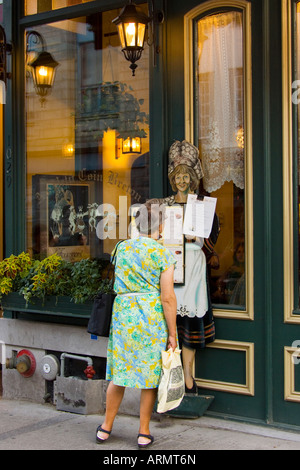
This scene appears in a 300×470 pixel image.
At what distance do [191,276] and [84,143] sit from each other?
2.13 meters

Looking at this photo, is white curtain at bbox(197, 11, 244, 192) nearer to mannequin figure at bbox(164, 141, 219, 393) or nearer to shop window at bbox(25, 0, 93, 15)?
mannequin figure at bbox(164, 141, 219, 393)

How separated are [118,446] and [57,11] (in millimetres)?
4712

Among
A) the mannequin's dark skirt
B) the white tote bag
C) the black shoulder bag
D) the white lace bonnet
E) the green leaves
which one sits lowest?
the white tote bag

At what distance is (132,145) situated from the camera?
6.54 metres

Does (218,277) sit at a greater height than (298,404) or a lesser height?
greater

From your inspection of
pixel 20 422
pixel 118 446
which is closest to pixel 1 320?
pixel 20 422

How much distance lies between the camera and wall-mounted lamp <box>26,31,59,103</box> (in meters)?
7.33

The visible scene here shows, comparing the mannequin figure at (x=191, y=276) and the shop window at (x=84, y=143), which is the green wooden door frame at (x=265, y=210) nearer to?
the mannequin figure at (x=191, y=276)

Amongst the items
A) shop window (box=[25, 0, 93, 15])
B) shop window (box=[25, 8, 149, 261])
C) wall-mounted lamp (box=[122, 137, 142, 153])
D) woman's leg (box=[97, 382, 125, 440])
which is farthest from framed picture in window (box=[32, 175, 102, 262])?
woman's leg (box=[97, 382, 125, 440])

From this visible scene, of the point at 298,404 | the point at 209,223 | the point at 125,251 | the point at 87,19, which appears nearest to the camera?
the point at 125,251

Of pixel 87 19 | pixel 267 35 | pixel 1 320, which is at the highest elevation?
pixel 87 19

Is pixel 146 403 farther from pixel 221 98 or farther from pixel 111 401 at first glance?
pixel 221 98

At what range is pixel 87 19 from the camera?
695 centimetres

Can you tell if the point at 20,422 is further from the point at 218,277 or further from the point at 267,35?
the point at 267,35
